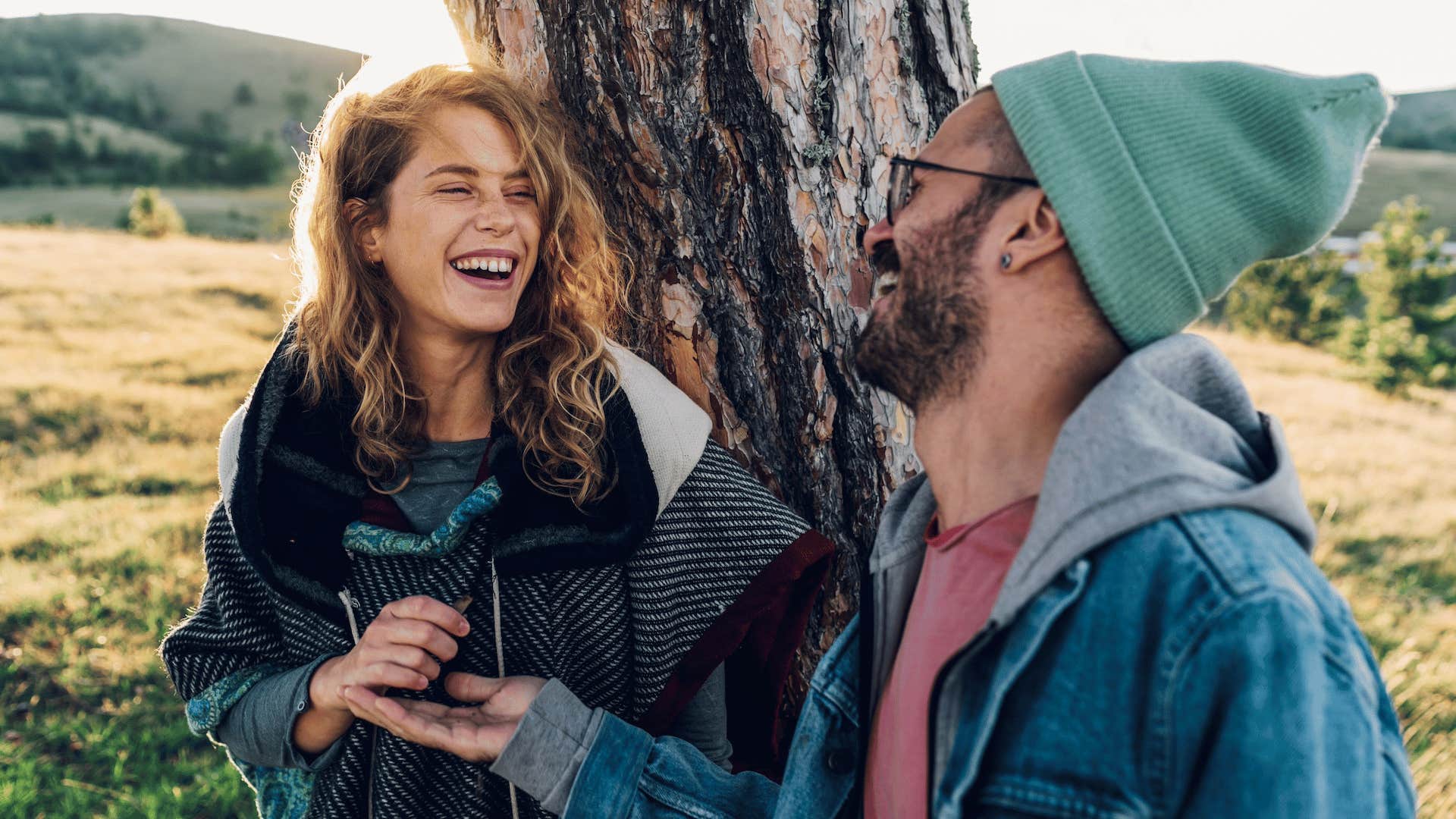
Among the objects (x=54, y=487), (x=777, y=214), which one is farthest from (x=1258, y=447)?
(x=54, y=487)

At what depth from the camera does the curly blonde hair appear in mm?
2182

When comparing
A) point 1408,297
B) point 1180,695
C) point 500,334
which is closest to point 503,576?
point 500,334

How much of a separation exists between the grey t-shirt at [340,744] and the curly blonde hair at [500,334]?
0.23 feet

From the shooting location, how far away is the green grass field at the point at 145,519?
3799mm

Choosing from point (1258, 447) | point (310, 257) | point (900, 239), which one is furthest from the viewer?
point (310, 257)

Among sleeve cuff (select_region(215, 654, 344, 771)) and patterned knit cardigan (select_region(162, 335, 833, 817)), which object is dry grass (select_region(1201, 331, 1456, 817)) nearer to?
patterned knit cardigan (select_region(162, 335, 833, 817))

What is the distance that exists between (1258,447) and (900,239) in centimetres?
62

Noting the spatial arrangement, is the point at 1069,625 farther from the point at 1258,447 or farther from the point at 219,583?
the point at 219,583

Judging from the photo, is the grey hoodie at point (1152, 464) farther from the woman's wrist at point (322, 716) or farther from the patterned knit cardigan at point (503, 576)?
the woman's wrist at point (322, 716)

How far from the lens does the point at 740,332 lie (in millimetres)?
2273

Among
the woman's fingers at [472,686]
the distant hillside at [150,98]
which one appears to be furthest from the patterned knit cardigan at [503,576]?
the distant hillside at [150,98]

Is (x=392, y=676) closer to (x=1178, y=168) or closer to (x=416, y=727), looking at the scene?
(x=416, y=727)

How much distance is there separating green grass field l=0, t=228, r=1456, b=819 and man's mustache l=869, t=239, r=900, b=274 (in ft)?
6.98

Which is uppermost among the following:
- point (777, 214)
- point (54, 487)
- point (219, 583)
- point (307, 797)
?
point (777, 214)
